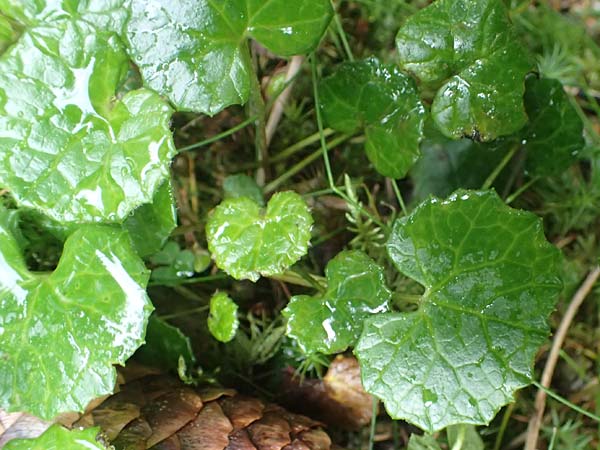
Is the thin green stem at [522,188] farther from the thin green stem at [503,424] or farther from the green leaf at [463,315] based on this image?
the thin green stem at [503,424]

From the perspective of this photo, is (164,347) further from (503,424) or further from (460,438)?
(503,424)

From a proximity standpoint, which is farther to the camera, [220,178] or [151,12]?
[220,178]

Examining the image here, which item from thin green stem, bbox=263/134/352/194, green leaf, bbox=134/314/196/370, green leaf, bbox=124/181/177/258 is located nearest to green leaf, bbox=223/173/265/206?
thin green stem, bbox=263/134/352/194

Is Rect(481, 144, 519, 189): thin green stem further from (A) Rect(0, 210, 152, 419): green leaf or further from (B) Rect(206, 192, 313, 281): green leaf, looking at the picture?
(A) Rect(0, 210, 152, 419): green leaf

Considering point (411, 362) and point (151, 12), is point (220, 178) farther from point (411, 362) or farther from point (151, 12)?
point (411, 362)

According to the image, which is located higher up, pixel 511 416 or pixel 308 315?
pixel 308 315

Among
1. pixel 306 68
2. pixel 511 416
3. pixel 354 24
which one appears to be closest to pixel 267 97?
pixel 306 68

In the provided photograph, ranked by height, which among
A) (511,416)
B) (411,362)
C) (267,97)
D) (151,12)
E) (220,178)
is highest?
(151,12)
